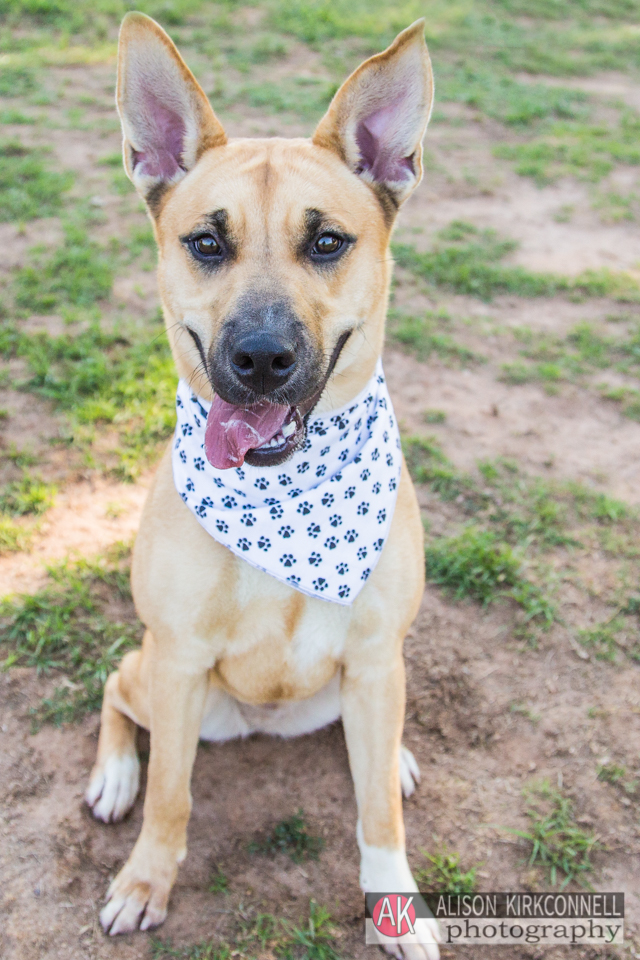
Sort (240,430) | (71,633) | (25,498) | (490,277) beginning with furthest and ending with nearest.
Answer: (490,277)
(25,498)
(71,633)
(240,430)

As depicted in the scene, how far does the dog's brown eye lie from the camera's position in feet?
7.96

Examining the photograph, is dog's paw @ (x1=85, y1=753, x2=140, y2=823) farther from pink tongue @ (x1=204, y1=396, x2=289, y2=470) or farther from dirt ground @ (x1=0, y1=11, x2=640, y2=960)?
pink tongue @ (x1=204, y1=396, x2=289, y2=470)

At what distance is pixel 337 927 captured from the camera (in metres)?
2.63

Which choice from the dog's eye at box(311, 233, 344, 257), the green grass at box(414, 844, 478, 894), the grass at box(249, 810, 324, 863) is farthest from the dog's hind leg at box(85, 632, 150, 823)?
the dog's eye at box(311, 233, 344, 257)

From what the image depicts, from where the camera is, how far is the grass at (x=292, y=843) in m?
2.82

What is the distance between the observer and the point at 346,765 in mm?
3156

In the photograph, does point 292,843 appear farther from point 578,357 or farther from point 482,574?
point 578,357

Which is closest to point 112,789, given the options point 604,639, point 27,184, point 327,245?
point 327,245

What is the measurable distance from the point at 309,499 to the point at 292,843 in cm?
133

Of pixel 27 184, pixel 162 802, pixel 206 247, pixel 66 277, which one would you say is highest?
pixel 206 247

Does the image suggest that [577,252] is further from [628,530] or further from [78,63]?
[78,63]

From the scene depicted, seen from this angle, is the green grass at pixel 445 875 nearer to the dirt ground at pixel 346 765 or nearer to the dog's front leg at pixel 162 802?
the dirt ground at pixel 346 765

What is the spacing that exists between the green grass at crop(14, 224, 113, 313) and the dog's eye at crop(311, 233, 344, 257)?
11.0ft

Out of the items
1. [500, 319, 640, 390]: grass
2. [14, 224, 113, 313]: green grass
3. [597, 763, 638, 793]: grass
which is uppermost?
[14, 224, 113, 313]: green grass
